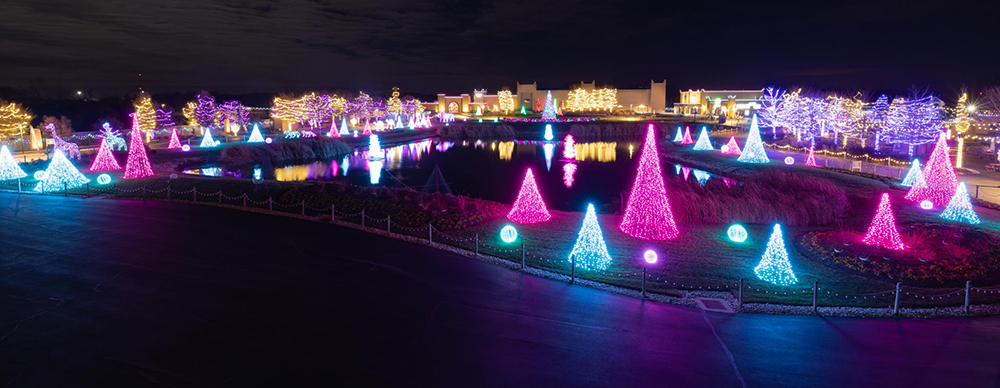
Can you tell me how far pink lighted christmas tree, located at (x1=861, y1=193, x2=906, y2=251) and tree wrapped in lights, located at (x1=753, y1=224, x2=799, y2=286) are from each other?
3965mm

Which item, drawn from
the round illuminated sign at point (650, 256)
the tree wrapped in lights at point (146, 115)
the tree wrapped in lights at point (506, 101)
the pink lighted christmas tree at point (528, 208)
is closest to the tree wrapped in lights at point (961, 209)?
the round illuminated sign at point (650, 256)

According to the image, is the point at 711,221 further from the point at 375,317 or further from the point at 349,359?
the point at 349,359

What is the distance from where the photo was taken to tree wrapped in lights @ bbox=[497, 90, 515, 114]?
10369 centimetres

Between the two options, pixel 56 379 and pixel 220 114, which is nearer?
pixel 56 379

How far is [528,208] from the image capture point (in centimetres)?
1748

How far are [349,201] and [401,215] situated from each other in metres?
2.98

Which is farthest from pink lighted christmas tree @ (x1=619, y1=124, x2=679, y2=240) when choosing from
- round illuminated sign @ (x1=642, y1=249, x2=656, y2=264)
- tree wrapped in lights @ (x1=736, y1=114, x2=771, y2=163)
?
tree wrapped in lights @ (x1=736, y1=114, x2=771, y2=163)

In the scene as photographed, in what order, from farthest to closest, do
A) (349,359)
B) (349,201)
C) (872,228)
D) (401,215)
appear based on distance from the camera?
(349,201)
(401,215)
(872,228)
(349,359)

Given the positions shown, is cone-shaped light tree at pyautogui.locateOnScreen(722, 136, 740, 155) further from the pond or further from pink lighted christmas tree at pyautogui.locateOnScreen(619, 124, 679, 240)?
pink lighted christmas tree at pyautogui.locateOnScreen(619, 124, 679, 240)

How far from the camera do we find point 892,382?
23.9ft

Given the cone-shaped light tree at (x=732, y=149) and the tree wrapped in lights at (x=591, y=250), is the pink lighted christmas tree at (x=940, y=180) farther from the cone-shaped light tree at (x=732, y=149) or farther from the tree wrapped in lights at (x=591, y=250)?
the cone-shaped light tree at (x=732, y=149)

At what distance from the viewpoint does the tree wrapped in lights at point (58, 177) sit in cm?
2177

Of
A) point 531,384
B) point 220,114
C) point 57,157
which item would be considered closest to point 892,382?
point 531,384

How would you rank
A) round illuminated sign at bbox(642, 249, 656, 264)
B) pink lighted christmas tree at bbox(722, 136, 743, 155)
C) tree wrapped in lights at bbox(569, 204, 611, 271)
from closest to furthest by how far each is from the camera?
tree wrapped in lights at bbox(569, 204, 611, 271), round illuminated sign at bbox(642, 249, 656, 264), pink lighted christmas tree at bbox(722, 136, 743, 155)
